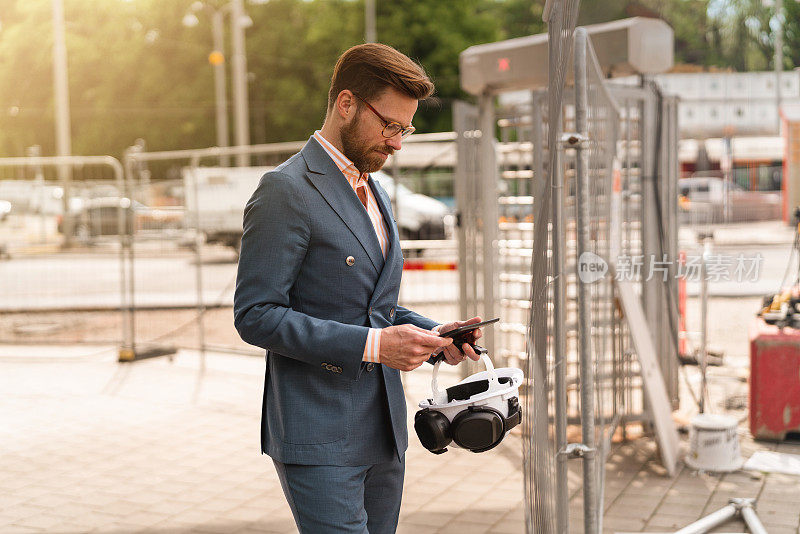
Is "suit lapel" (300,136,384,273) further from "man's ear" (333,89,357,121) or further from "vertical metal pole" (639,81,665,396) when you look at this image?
"vertical metal pole" (639,81,665,396)

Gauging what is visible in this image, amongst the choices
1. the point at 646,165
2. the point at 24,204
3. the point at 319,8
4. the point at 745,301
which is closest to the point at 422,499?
the point at 646,165

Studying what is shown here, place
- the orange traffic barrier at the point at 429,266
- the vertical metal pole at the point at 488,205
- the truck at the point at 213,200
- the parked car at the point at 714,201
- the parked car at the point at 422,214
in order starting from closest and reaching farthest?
the parked car at the point at 714,201 < the vertical metal pole at the point at 488,205 < the parked car at the point at 422,214 < the orange traffic barrier at the point at 429,266 < the truck at the point at 213,200

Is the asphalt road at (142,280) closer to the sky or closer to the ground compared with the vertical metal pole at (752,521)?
closer to the sky

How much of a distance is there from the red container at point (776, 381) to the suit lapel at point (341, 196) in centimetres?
435

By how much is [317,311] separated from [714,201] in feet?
20.2

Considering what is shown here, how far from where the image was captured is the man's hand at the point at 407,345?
2332mm

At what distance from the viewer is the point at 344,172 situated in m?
2.57

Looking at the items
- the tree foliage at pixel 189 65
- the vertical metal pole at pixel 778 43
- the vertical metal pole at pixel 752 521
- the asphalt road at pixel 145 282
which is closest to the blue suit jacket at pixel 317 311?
the vertical metal pole at pixel 752 521

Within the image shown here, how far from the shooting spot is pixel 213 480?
5.84 m

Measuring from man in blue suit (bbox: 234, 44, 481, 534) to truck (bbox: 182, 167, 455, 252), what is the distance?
6.30 m

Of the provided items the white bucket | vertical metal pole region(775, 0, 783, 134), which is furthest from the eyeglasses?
the white bucket

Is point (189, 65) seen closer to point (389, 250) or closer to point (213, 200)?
point (213, 200)

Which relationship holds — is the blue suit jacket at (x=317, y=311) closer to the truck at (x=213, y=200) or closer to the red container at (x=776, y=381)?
the red container at (x=776, y=381)

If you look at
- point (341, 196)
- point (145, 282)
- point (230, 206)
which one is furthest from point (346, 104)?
point (145, 282)
